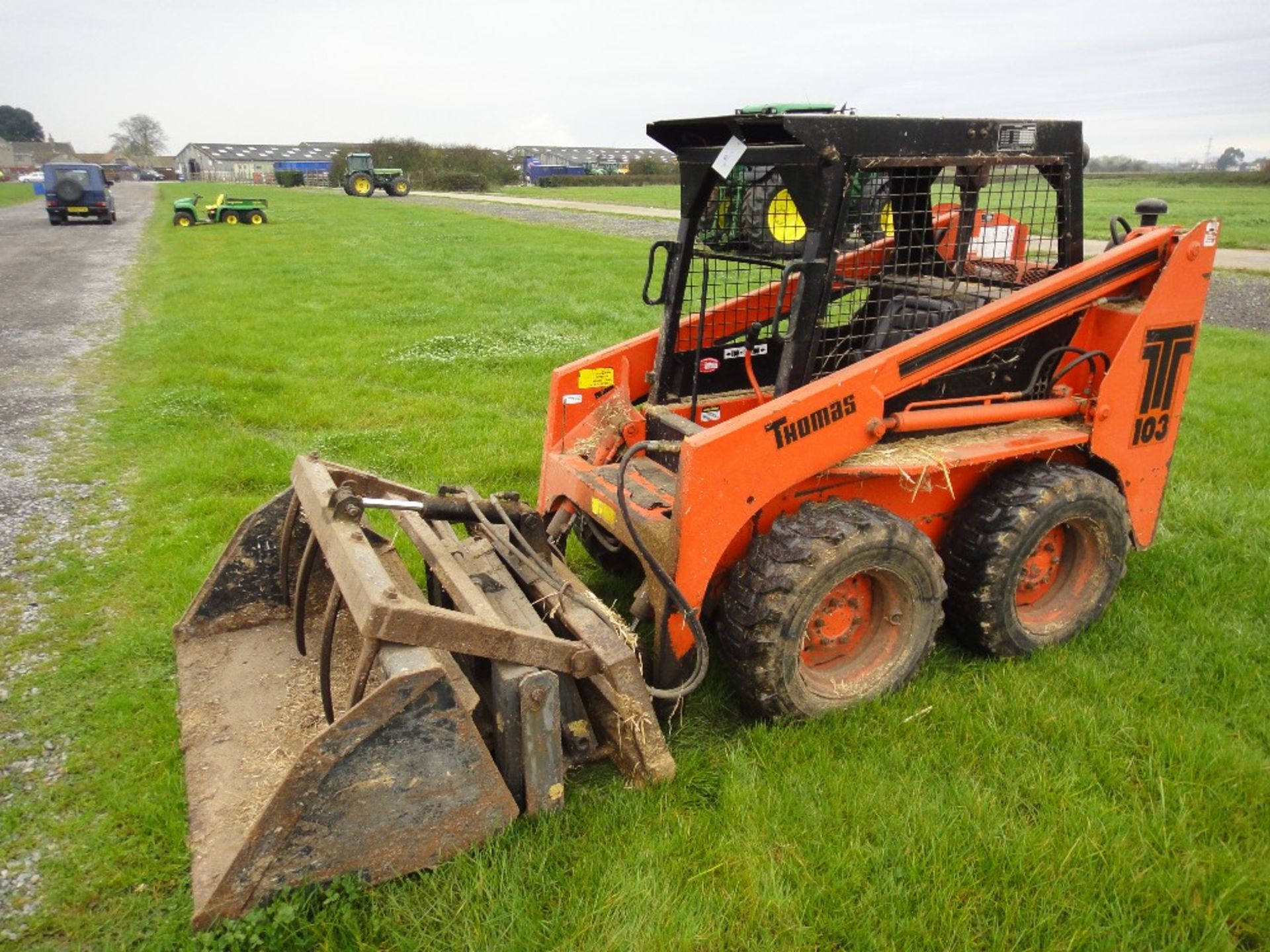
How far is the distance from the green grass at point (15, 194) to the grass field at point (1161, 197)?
2423cm

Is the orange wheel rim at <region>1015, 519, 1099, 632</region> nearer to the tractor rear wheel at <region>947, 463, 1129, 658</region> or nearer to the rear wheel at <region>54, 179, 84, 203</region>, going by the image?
the tractor rear wheel at <region>947, 463, 1129, 658</region>

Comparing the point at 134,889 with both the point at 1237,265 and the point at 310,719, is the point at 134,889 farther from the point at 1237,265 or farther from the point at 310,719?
the point at 1237,265

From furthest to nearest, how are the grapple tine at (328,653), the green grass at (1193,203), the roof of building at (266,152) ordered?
1. the roof of building at (266,152)
2. the green grass at (1193,203)
3. the grapple tine at (328,653)

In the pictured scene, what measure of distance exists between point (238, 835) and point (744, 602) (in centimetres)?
179

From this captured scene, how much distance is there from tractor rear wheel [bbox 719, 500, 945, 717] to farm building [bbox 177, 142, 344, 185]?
8002 cm

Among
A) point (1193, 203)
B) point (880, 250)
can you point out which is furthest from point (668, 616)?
point (1193, 203)

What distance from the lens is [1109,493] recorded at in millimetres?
4027

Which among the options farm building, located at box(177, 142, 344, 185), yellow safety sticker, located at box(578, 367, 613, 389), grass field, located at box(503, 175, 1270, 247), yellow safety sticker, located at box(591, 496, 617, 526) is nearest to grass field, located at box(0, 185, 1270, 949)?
yellow safety sticker, located at box(591, 496, 617, 526)

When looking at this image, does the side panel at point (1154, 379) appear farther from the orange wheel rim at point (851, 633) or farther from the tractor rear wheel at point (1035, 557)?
the orange wheel rim at point (851, 633)

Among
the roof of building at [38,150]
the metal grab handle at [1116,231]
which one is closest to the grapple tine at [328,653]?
the metal grab handle at [1116,231]

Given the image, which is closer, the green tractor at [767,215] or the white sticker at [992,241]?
the green tractor at [767,215]

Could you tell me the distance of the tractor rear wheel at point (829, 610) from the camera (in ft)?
10.9

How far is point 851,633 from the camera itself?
3783 millimetres

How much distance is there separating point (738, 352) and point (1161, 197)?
40363 mm
